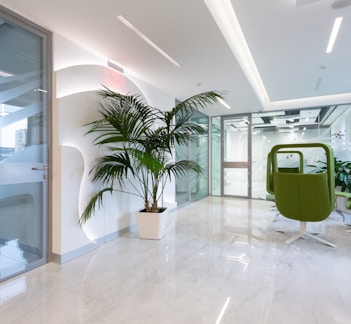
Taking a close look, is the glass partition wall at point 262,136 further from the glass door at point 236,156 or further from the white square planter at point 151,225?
the white square planter at point 151,225

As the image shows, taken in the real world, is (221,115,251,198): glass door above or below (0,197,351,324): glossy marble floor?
above

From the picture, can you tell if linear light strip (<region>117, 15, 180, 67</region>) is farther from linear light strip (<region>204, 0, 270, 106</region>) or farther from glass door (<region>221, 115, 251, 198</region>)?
glass door (<region>221, 115, 251, 198</region>)

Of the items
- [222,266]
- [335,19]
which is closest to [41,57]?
[222,266]

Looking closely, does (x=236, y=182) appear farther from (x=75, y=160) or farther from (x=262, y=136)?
(x=75, y=160)

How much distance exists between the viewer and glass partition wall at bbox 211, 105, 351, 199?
5520mm

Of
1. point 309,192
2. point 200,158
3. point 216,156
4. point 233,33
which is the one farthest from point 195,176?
point 233,33

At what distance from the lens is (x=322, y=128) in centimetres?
568

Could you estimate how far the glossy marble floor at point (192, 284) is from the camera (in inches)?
63.5

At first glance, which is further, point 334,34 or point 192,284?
point 334,34

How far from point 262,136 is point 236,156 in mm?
910

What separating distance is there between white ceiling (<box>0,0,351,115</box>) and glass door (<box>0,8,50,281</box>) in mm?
330

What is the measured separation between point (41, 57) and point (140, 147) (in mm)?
1522

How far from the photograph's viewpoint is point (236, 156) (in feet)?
22.0

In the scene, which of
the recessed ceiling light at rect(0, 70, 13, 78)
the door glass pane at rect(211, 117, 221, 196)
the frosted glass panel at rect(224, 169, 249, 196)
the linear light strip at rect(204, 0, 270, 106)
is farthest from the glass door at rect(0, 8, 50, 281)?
the frosted glass panel at rect(224, 169, 249, 196)
